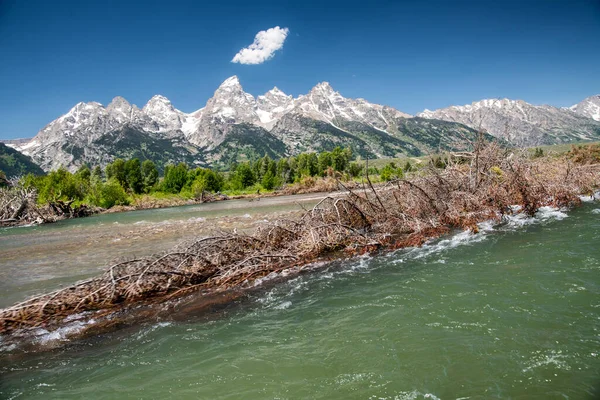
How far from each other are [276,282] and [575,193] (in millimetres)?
21491

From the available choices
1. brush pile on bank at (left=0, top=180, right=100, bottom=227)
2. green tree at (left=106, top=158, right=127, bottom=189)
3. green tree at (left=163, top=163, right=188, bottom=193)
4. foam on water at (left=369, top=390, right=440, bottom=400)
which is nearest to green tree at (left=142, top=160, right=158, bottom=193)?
green tree at (left=163, top=163, right=188, bottom=193)

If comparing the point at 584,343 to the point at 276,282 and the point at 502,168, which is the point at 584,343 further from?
the point at 502,168

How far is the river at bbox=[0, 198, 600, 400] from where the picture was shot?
5.55 metres

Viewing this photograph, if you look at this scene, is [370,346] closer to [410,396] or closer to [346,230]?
[410,396]

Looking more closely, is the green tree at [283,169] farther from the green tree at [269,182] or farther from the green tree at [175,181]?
the green tree at [175,181]

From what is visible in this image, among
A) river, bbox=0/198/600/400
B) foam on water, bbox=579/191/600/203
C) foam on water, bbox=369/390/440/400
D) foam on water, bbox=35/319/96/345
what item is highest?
foam on water, bbox=579/191/600/203

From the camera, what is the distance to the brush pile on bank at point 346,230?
10078 mm

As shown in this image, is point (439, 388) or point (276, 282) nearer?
point (439, 388)

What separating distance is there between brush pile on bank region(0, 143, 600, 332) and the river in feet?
6.34

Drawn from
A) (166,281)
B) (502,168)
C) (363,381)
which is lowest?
(363,381)

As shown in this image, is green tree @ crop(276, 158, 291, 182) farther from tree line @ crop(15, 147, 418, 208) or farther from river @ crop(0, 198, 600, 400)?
river @ crop(0, 198, 600, 400)

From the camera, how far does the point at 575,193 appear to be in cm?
2119

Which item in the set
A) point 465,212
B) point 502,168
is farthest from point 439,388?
point 502,168

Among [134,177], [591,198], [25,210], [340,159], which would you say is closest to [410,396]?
[591,198]
